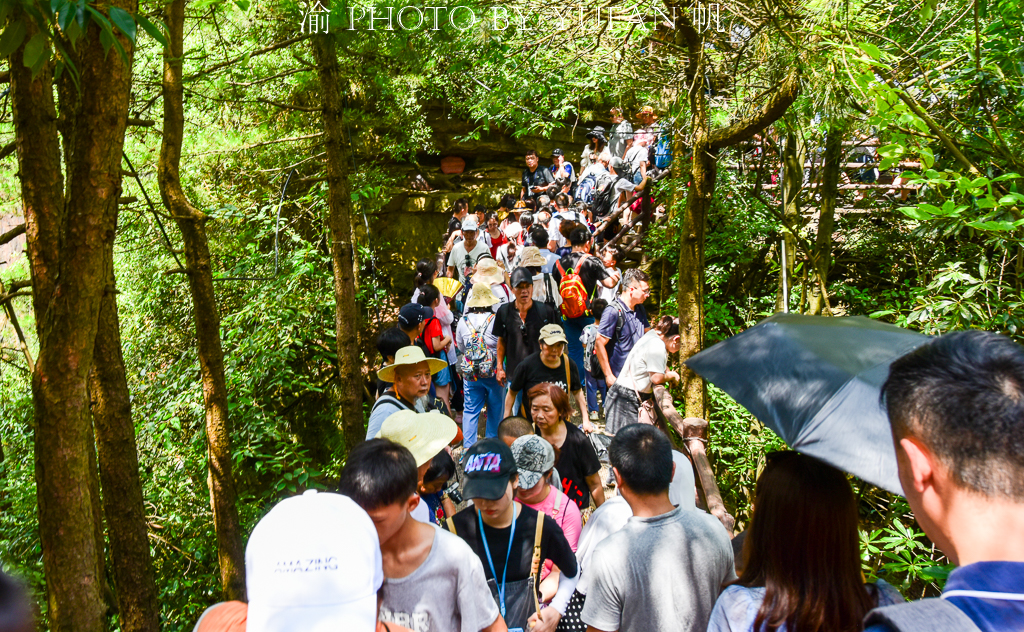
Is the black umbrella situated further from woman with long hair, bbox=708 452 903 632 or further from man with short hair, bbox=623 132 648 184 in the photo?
man with short hair, bbox=623 132 648 184

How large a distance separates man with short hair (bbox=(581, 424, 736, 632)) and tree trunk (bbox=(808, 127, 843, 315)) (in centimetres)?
676

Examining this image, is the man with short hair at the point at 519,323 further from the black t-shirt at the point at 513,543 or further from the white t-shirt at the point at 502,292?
the black t-shirt at the point at 513,543

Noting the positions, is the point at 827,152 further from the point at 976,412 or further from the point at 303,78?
the point at 976,412

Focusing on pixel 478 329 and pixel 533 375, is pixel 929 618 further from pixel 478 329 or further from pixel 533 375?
pixel 478 329

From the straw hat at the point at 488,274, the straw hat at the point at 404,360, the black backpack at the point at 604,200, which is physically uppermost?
the black backpack at the point at 604,200

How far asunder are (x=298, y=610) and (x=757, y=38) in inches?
217

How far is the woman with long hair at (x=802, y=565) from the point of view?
71.6 inches

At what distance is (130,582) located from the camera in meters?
4.25

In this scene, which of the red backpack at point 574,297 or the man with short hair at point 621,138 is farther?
the man with short hair at point 621,138

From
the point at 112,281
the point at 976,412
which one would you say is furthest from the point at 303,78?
the point at 976,412

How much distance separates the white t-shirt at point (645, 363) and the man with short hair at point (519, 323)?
999 millimetres

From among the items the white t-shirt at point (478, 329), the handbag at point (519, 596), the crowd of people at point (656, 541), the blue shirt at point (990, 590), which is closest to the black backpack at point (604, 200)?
the white t-shirt at point (478, 329)

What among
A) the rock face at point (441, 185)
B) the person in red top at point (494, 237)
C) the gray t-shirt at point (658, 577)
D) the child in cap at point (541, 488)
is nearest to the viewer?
the gray t-shirt at point (658, 577)

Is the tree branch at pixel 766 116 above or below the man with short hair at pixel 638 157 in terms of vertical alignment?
below
